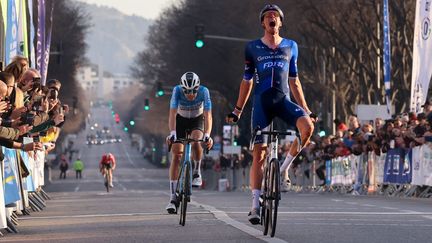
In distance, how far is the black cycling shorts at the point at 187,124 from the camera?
17984mm

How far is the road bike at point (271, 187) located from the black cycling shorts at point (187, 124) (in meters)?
3.88

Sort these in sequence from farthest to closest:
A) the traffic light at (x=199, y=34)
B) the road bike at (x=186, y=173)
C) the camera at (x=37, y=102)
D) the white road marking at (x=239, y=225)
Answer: the traffic light at (x=199, y=34) < the camera at (x=37, y=102) < the road bike at (x=186, y=173) < the white road marking at (x=239, y=225)

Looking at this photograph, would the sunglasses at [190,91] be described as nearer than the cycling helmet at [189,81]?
No

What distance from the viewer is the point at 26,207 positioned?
21.2m

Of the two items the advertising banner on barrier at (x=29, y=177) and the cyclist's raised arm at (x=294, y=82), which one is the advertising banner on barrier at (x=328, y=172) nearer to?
the advertising banner on barrier at (x=29, y=177)

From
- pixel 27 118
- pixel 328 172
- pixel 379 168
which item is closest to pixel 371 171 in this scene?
pixel 379 168

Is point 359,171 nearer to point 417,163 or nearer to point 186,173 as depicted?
point 417,163

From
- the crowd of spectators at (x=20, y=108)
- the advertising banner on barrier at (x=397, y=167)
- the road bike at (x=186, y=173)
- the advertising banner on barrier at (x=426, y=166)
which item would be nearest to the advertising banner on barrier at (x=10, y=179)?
the crowd of spectators at (x=20, y=108)

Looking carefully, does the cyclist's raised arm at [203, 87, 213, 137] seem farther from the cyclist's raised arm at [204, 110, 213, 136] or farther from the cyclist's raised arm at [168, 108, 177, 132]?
the cyclist's raised arm at [168, 108, 177, 132]

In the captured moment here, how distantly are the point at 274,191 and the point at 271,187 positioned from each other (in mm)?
70

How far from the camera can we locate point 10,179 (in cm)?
1666

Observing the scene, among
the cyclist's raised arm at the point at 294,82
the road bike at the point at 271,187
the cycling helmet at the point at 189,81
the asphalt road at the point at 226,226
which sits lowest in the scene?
the asphalt road at the point at 226,226

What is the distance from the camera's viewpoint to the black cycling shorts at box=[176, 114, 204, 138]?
59.0 ft

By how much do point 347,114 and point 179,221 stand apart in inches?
1805
